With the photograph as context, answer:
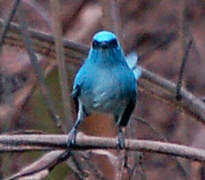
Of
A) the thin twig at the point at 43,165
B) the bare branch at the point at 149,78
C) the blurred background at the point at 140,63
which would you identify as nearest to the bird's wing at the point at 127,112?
the blurred background at the point at 140,63

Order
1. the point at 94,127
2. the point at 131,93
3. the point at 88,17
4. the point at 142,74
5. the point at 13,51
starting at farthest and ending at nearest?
the point at 88,17 → the point at 13,51 → the point at 94,127 → the point at 142,74 → the point at 131,93

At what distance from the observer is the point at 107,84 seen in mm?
3672

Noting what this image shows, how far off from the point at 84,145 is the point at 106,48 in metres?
0.50

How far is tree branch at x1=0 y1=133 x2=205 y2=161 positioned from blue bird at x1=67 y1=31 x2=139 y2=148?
314mm

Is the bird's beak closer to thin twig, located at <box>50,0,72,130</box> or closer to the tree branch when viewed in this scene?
thin twig, located at <box>50,0,72,130</box>

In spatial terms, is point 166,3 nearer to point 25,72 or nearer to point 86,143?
point 25,72

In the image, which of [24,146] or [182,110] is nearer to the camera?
Result: [24,146]

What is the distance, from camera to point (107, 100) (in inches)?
146

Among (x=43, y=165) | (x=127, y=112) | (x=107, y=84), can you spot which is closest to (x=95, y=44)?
(x=107, y=84)

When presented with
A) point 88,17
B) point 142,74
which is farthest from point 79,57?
point 88,17

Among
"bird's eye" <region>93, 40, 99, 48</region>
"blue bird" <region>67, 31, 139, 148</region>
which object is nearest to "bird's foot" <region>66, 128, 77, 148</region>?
"blue bird" <region>67, 31, 139, 148</region>

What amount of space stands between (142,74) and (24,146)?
121 cm

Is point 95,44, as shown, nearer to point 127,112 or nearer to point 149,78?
point 127,112

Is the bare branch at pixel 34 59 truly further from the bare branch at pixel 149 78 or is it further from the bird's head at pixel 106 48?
the bare branch at pixel 149 78
